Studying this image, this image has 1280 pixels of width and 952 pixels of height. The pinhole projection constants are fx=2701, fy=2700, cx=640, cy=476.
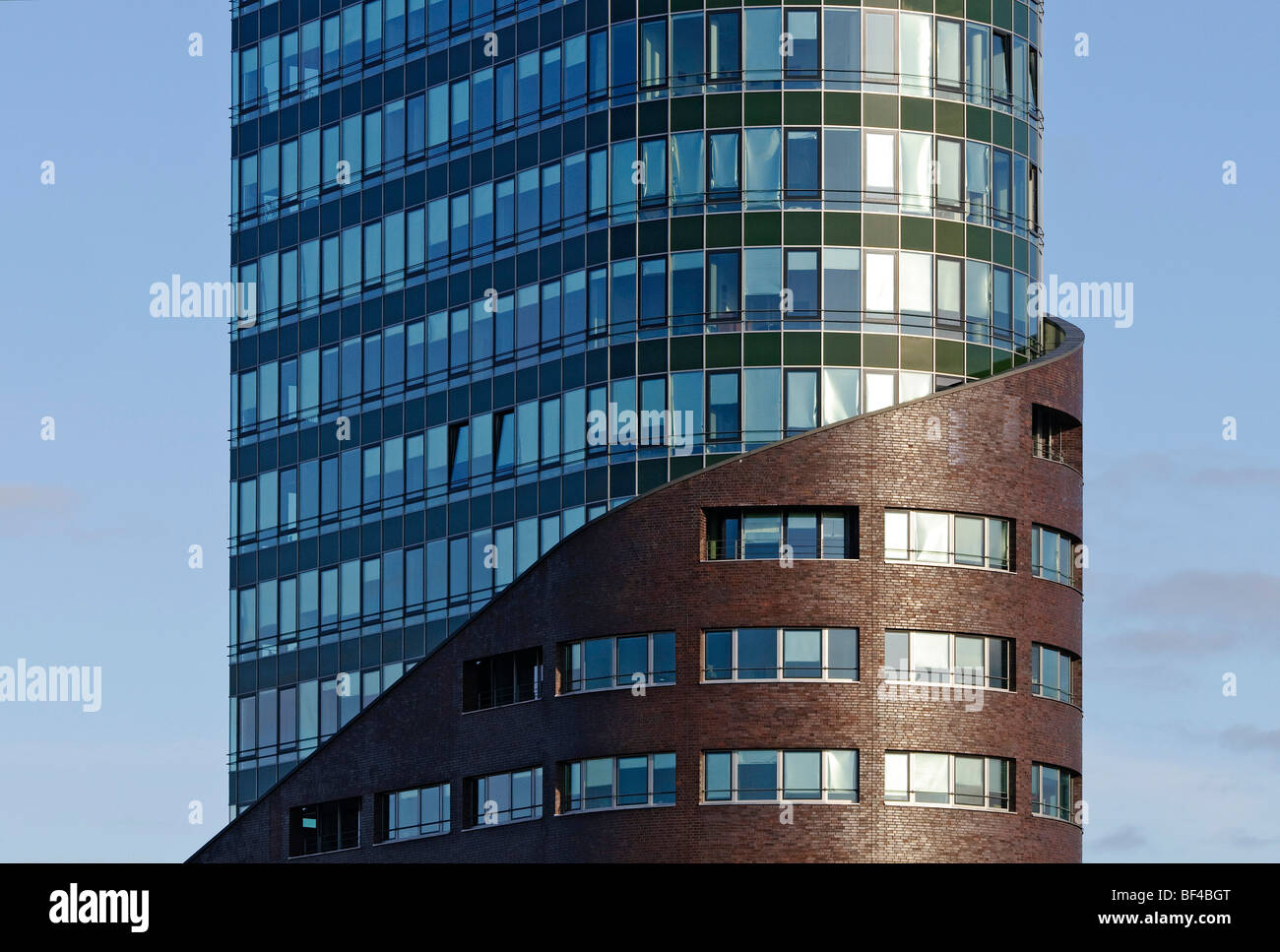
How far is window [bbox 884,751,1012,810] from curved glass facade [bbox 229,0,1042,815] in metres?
11.2

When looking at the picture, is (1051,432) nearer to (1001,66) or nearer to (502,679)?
(1001,66)

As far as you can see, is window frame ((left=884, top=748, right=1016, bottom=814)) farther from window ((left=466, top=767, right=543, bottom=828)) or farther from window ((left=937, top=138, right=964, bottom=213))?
window ((left=937, top=138, right=964, bottom=213))

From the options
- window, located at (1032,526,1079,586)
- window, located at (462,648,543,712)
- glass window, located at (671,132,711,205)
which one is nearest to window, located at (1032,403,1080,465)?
window, located at (1032,526,1079,586)

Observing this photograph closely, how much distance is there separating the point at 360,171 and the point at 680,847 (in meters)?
30.6

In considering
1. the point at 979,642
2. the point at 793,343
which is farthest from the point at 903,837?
the point at 793,343

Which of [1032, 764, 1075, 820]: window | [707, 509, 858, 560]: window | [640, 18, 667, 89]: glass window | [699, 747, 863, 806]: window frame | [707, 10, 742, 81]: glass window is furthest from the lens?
[640, 18, 667, 89]: glass window

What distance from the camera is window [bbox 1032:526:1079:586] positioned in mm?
87375

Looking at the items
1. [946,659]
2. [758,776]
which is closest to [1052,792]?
[946,659]

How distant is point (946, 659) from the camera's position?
84.4 meters

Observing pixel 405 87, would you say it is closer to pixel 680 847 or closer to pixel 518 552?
pixel 518 552

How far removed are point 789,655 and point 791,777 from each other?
12.4 ft

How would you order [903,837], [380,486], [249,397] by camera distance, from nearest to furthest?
1. [903,837]
2. [380,486]
3. [249,397]

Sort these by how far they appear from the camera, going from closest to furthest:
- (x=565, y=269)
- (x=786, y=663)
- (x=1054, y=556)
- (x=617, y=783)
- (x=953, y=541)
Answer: (x=786, y=663) < (x=617, y=783) < (x=953, y=541) < (x=1054, y=556) < (x=565, y=269)

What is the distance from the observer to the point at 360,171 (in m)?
100
